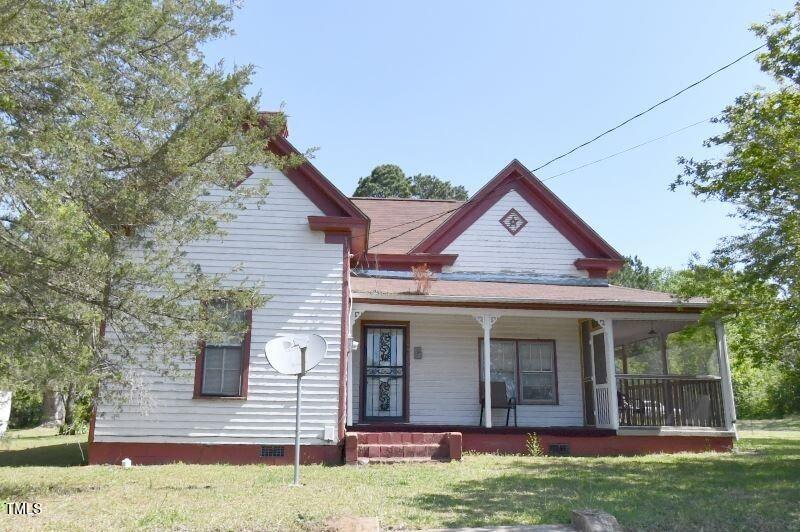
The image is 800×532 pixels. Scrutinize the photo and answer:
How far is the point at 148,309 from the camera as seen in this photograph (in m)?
7.12

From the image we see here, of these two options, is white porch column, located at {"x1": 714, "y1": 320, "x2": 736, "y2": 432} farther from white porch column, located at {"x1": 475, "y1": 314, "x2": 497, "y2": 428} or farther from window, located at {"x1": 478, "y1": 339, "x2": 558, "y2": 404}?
white porch column, located at {"x1": 475, "y1": 314, "x2": 497, "y2": 428}

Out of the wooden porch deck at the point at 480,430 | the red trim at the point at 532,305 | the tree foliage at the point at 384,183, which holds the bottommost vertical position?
the wooden porch deck at the point at 480,430

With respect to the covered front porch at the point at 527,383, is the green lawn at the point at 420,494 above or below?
below

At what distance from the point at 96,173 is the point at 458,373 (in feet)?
28.9

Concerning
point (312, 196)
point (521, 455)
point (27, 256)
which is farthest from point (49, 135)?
point (521, 455)

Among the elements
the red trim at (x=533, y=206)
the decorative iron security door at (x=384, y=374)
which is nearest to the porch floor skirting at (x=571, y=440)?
the decorative iron security door at (x=384, y=374)

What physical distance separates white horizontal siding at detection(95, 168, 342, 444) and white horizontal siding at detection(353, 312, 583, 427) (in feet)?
8.25

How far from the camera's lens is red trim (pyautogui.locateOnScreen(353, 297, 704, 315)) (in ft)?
40.2

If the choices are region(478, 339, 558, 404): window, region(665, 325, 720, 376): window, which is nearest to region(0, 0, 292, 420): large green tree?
region(478, 339, 558, 404): window

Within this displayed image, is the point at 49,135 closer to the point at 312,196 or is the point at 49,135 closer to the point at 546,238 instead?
the point at 312,196

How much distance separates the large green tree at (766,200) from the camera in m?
9.69

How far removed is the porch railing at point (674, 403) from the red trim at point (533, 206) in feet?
11.4

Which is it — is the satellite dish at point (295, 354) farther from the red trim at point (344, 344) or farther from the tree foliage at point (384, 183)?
the tree foliage at point (384, 183)

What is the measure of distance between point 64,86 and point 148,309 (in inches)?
98.7
